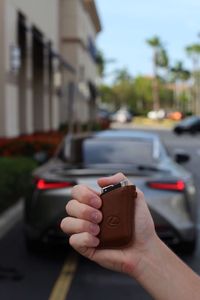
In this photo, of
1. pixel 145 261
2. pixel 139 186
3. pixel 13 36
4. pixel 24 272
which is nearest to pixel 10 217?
pixel 24 272

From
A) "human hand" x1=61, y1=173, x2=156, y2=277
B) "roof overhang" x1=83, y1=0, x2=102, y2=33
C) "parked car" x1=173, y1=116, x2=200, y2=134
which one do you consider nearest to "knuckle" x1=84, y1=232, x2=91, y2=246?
"human hand" x1=61, y1=173, x2=156, y2=277

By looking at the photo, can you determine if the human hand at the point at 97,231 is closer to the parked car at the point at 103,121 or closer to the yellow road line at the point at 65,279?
the yellow road line at the point at 65,279

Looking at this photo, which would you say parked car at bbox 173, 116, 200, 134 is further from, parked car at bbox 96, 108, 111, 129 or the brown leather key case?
the brown leather key case

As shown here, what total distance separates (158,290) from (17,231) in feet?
25.9

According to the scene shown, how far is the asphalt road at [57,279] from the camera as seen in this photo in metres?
6.17

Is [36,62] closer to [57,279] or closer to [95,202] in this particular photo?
[57,279]

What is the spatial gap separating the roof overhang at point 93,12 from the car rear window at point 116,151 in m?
45.4

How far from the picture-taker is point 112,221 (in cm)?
161

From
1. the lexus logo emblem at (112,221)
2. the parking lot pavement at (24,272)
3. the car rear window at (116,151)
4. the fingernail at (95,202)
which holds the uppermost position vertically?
the fingernail at (95,202)

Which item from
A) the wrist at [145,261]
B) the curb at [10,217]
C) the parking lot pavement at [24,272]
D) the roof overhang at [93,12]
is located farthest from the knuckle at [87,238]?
the roof overhang at [93,12]

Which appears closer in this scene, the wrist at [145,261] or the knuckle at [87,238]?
the knuckle at [87,238]

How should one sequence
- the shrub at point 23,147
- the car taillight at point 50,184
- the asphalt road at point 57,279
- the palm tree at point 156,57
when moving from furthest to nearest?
the palm tree at point 156,57 → the shrub at point 23,147 → the car taillight at point 50,184 → the asphalt road at point 57,279

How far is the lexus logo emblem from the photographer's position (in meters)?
1.60

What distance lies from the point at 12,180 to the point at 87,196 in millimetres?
9997
